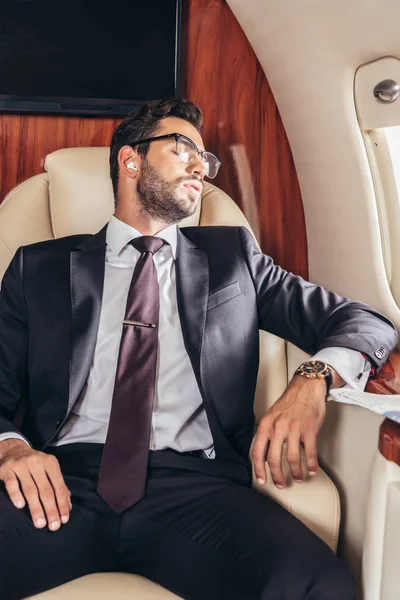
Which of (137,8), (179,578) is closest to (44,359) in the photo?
(179,578)

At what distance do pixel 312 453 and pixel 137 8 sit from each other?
1790mm

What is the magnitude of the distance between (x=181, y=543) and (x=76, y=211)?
1.08 metres

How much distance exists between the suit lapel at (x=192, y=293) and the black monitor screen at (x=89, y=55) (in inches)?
33.1

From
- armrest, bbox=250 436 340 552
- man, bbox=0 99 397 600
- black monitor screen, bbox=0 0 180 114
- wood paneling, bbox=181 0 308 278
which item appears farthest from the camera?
wood paneling, bbox=181 0 308 278

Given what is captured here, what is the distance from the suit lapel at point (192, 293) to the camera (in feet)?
5.82

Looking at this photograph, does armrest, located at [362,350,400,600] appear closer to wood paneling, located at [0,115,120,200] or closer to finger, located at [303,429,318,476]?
finger, located at [303,429,318,476]

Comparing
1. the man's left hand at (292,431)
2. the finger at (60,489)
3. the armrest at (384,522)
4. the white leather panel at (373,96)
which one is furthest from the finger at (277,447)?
the white leather panel at (373,96)

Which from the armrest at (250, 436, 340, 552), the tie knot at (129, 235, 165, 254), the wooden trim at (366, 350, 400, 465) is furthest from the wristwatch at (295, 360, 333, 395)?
the tie knot at (129, 235, 165, 254)

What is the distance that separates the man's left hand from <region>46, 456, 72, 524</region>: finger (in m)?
0.43

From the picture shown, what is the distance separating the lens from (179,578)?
1.42 metres

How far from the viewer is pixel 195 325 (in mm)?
1796

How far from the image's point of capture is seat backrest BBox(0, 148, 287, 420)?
6.72 ft

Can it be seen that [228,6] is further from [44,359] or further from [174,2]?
[44,359]

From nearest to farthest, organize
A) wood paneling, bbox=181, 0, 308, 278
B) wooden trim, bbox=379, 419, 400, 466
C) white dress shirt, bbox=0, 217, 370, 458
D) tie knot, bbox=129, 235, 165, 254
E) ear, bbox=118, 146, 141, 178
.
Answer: wooden trim, bbox=379, 419, 400, 466, white dress shirt, bbox=0, 217, 370, 458, tie knot, bbox=129, 235, 165, 254, ear, bbox=118, 146, 141, 178, wood paneling, bbox=181, 0, 308, 278
